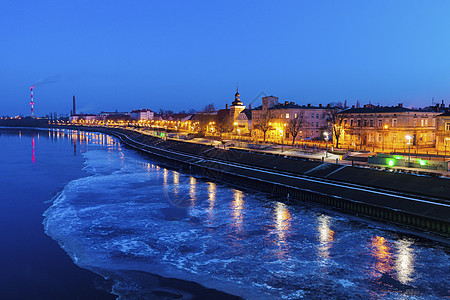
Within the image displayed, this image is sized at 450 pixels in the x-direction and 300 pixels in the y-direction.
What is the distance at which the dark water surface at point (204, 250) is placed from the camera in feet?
62.6

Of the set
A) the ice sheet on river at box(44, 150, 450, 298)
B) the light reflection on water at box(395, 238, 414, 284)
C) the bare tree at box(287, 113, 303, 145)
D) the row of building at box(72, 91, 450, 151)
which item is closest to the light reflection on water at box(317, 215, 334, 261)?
the ice sheet on river at box(44, 150, 450, 298)

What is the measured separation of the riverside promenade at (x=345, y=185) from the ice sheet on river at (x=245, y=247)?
8.88 ft

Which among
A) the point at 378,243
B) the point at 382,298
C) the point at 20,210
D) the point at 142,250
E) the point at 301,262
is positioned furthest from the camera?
the point at 20,210

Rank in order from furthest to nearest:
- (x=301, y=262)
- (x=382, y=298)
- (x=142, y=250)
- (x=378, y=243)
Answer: (x=378, y=243)
(x=142, y=250)
(x=301, y=262)
(x=382, y=298)

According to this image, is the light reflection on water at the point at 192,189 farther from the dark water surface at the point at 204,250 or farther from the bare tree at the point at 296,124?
the bare tree at the point at 296,124

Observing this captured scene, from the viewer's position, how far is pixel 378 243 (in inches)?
1008

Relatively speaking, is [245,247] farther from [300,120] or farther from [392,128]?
[300,120]

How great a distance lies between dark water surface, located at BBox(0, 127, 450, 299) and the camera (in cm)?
1908

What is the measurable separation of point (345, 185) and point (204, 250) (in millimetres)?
21079

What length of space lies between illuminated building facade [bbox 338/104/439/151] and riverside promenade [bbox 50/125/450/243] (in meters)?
17.9

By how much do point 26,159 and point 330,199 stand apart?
215ft

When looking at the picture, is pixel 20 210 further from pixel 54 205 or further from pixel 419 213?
pixel 419 213

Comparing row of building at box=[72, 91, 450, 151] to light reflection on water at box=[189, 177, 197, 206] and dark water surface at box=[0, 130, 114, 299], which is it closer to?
light reflection on water at box=[189, 177, 197, 206]

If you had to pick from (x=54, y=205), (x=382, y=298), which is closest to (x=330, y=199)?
(x=382, y=298)
